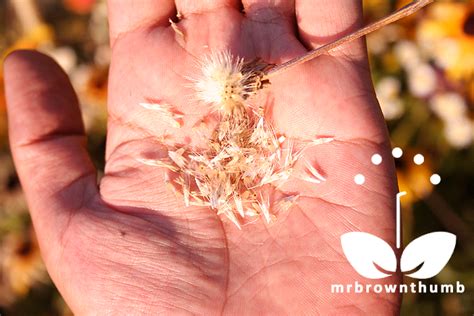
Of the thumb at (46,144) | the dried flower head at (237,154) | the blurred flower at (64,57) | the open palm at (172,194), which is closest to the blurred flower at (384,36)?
the open palm at (172,194)

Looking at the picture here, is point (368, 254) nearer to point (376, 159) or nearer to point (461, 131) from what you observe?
point (376, 159)

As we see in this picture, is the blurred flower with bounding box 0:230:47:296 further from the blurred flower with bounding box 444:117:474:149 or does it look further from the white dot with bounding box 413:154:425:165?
the blurred flower with bounding box 444:117:474:149

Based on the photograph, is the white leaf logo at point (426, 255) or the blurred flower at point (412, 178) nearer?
the white leaf logo at point (426, 255)

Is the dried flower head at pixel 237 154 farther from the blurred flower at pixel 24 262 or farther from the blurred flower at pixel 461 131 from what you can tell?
the blurred flower at pixel 24 262

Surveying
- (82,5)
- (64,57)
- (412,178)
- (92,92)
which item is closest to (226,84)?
(412,178)

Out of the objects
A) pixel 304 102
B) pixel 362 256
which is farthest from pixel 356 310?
pixel 304 102

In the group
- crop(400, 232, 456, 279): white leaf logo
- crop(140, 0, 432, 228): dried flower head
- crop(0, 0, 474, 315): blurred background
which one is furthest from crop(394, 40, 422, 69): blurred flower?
crop(140, 0, 432, 228): dried flower head
